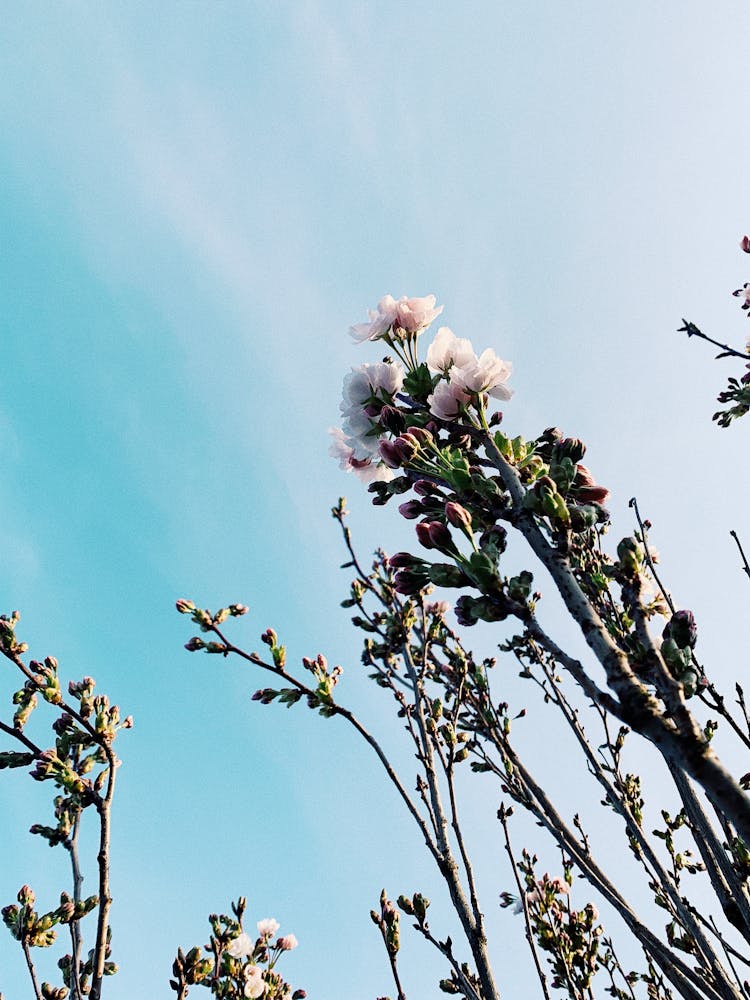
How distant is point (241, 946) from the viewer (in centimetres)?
441

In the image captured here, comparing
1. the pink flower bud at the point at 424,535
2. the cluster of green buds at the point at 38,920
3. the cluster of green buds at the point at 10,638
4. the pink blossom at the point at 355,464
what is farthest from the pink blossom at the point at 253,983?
the pink flower bud at the point at 424,535

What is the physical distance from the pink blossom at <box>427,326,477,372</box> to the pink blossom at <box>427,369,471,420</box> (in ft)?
0.36

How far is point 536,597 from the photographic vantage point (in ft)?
12.9

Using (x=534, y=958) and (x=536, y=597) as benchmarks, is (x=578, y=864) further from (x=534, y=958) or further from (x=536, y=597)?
(x=536, y=597)

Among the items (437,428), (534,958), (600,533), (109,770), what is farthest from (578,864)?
(109,770)

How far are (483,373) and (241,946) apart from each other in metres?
4.56

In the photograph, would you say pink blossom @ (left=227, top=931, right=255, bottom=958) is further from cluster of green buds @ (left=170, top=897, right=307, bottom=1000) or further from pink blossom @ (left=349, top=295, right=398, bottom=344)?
pink blossom @ (left=349, top=295, right=398, bottom=344)

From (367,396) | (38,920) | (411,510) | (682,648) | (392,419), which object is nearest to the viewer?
(682,648)

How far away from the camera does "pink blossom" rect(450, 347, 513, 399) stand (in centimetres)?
190

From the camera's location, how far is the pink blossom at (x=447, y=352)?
6.59 ft

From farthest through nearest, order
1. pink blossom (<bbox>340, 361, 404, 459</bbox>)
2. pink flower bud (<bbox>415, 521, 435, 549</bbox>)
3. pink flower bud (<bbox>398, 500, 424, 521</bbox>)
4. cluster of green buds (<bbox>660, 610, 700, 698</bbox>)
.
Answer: pink blossom (<bbox>340, 361, 404, 459</bbox>) < pink flower bud (<bbox>398, 500, 424, 521</bbox>) < pink flower bud (<bbox>415, 521, 435, 549</bbox>) < cluster of green buds (<bbox>660, 610, 700, 698</bbox>)

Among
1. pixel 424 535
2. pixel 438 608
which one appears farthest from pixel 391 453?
pixel 438 608

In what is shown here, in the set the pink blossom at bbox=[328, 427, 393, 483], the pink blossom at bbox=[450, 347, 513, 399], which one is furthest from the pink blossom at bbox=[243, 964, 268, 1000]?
the pink blossom at bbox=[450, 347, 513, 399]

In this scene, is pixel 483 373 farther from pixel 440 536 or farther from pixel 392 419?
pixel 440 536
